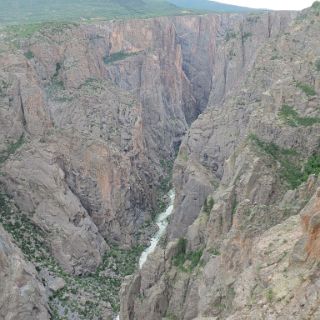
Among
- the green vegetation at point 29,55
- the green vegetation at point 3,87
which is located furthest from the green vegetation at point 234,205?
the green vegetation at point 29,55

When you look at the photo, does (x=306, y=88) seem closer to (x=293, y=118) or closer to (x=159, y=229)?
(x=293, y=118)

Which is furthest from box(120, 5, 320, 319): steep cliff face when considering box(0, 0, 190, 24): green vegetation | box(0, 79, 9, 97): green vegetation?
box(0, 0, 190, 24): green vegetation

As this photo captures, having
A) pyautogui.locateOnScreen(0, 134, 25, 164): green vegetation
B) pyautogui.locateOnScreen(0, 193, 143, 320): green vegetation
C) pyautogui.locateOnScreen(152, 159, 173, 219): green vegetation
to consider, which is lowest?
pyautogui.locateOnScreen(152, 159, 173, 219): green vegetation

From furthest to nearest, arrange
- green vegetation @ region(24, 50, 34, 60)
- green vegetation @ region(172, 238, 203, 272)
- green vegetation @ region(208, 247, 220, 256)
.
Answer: green vegetation @ region(24, 50, 34, 60)
green vegetation @ region(172, 238, 203, 272)
green vegetation @ region(208, 247, 220, 256)

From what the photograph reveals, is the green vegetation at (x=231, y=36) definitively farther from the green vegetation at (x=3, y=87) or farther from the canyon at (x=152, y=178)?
the green vegetation at (x=3, y=87)

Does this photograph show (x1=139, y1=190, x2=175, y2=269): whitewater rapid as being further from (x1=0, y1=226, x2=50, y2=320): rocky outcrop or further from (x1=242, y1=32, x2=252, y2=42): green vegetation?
(x1=242, y1=32, x2=252, y2=42): green vegetation

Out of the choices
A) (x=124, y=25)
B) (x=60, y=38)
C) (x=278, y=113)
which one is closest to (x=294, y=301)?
(x=278, y=113)

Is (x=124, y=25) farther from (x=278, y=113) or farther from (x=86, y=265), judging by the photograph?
(x=278, y=113)
